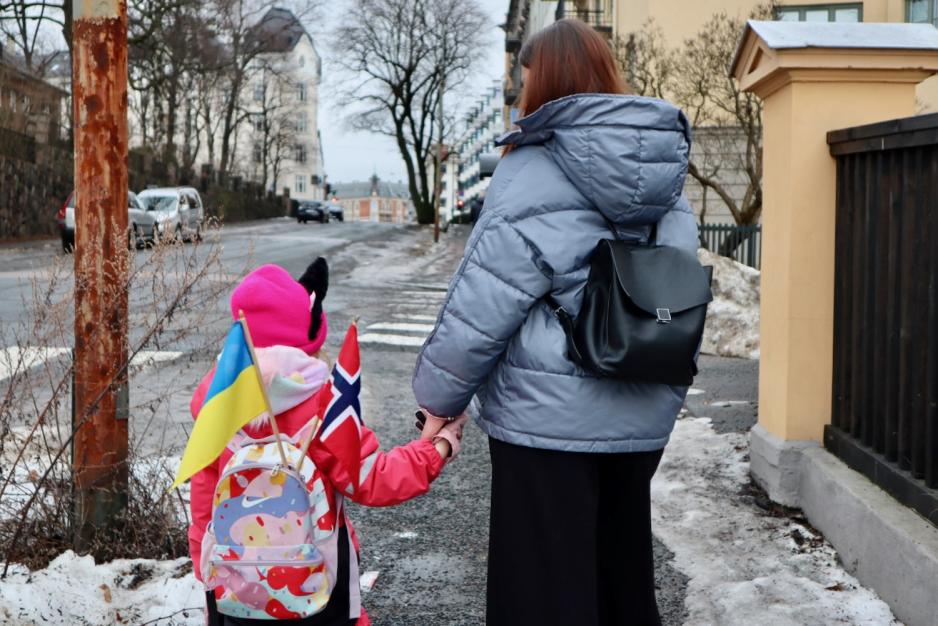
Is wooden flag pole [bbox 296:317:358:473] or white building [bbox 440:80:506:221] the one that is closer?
wooden flag pole [bbox 296:317:358:473]

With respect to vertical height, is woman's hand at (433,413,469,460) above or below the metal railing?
below

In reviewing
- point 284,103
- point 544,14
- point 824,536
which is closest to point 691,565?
point 824,536

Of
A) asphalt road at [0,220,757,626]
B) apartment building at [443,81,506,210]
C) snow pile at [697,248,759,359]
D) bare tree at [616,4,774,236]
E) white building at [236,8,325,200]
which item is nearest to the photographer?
asphalt road at [0,220,757,626]

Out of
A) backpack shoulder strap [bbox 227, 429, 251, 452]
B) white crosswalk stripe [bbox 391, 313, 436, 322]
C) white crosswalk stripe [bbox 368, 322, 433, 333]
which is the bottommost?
white crosswalk stripe [bbox 368, 322, 433, 333]

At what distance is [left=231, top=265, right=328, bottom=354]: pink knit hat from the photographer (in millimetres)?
2439

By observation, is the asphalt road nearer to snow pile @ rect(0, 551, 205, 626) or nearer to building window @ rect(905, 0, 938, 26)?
snow pile @ rect(0, 551, 205, 626)

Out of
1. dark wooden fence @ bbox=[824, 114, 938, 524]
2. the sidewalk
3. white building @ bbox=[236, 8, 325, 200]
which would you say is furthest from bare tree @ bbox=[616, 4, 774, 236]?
white building @ bbox=[236, 8, 325, 200]

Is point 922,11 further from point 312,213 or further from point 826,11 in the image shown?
point 312,213

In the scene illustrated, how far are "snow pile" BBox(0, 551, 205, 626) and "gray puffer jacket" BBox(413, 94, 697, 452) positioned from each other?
1388 millimetres

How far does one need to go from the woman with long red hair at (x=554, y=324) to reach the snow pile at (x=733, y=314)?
26.5 feet

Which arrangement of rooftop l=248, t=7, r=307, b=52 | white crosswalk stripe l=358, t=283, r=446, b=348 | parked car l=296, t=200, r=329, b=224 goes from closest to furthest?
1. white crosswalk stripe l=358, t=283, r=446, b=348
2. rooftop l=248, t=7, r=307, b=52
3. parked car l=296, t=200, r=329, b=224

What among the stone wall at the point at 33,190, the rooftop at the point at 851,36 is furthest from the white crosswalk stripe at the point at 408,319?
the stone wall at the point at 33,190

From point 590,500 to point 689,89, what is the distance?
2005 cm

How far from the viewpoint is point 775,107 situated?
4.96 meters
